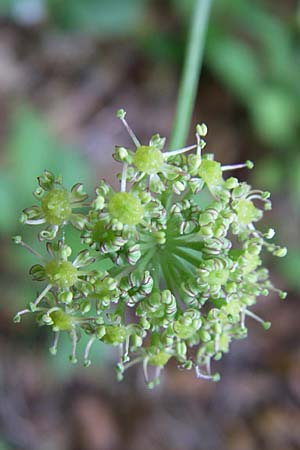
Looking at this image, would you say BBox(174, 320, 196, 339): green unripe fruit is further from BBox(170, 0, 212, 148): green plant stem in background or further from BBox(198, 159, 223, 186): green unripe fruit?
BBox(170, 0, 212, 148): green plant stem in background

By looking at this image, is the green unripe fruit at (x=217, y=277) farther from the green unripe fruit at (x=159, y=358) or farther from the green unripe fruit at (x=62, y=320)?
the green unripe fruit at (x=62, y=320)

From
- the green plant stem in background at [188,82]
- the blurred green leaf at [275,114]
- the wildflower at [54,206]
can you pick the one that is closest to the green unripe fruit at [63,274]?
the wildflower at [54,206]

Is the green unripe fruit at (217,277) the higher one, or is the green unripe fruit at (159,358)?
the green unripe fruit at (217,277)

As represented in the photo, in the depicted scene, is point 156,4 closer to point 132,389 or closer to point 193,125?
point 193,125

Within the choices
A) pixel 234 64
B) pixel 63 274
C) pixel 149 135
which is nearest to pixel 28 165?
pixel 149 135

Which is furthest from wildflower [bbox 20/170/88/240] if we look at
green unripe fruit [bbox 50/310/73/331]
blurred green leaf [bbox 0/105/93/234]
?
blurred green leaf [bbox 0/105/93/234]

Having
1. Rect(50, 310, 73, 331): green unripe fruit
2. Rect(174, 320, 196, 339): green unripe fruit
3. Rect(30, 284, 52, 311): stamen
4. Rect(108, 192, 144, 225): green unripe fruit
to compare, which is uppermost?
Rect(108, 192, 144, 225): green unripe fruit
